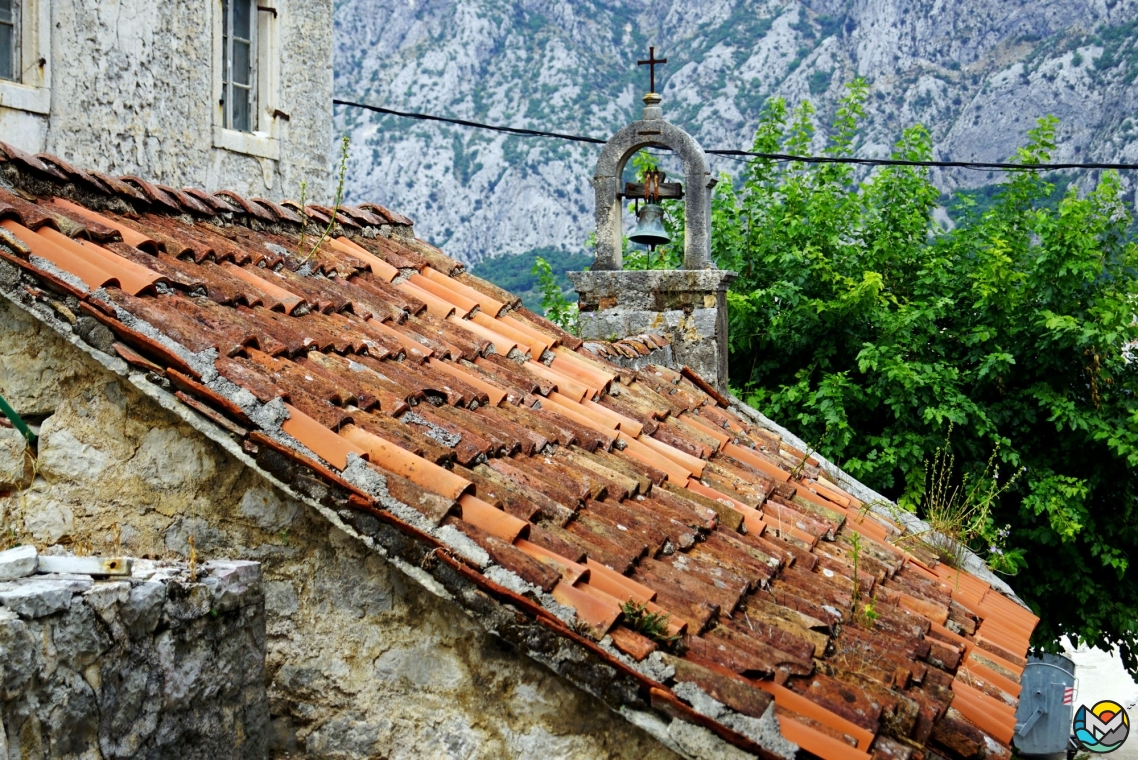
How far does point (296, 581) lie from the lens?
2.92 metres

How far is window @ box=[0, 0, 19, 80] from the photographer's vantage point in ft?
17.6

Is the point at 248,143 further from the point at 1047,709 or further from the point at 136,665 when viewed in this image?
the point at 1047,709

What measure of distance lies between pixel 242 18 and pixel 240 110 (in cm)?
57

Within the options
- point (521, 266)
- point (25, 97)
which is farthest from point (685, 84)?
point (25, 97)

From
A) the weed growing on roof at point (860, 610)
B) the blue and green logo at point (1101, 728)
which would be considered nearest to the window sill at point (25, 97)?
the weed growing on roof at point (860, 610)

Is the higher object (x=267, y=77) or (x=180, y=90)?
(x=267, y=77)

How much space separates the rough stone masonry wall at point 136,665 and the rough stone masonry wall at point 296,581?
0.32m

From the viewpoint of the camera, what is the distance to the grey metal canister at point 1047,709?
12250mm

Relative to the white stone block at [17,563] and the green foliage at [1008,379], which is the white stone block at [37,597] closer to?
the white stone block at [17,563]

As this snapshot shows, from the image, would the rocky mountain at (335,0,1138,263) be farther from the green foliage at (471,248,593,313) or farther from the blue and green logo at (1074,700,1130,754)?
the blue and green logo at (1074,700,1130,754)

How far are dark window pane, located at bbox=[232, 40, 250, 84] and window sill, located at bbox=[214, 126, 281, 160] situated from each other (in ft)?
1.11

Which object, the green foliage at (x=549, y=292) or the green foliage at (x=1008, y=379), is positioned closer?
the green foliage at (x=1008, y=379)

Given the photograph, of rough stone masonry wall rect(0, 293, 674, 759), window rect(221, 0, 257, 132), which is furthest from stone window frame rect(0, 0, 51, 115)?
rough stone masonry wall rect(0, 293, 674, 759)

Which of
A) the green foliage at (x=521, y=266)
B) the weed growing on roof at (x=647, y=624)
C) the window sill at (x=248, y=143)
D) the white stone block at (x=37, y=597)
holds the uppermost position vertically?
the window sill at (x=248, y=143)
